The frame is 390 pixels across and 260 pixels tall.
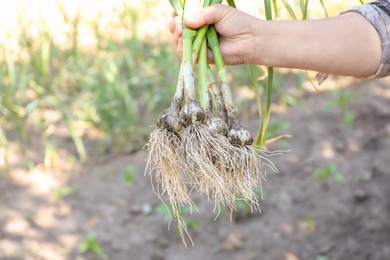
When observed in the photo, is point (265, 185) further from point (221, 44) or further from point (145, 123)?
point (221, 44)

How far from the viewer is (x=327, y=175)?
284 centimetres

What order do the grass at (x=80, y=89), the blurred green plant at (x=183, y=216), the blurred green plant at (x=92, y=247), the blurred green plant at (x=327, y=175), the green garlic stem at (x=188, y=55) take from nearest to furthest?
the green garlic stem at (x=188, y=55) < the blurred green plant at (x=92, y=247) < the blurred green plant at (x=183, y=216) < the blurred green plant at (x=327, y=175) < the grass at (x=80, y=89)

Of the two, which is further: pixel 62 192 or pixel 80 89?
pixel 80 89

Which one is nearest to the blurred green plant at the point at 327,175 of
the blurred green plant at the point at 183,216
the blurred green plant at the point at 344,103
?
the blurred green plant at the point at 344,103

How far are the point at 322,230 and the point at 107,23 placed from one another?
189 centimetres

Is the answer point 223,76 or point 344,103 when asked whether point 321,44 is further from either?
point 344,103

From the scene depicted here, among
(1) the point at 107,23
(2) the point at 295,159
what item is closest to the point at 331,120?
(2) the point at 295,159

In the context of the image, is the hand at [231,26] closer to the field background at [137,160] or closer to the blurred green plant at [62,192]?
the field background at [137,160]

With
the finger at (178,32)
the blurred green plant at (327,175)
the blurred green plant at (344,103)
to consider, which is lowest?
the blurred green plant at (327,175)

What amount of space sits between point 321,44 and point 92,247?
1.61 metres

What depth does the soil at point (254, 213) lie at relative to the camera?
2566 mm

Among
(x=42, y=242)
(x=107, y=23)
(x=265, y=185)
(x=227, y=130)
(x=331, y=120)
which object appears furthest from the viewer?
(x=107, y=23)

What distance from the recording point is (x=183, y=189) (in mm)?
1407

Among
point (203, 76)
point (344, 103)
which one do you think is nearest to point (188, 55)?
point (203, 76)
